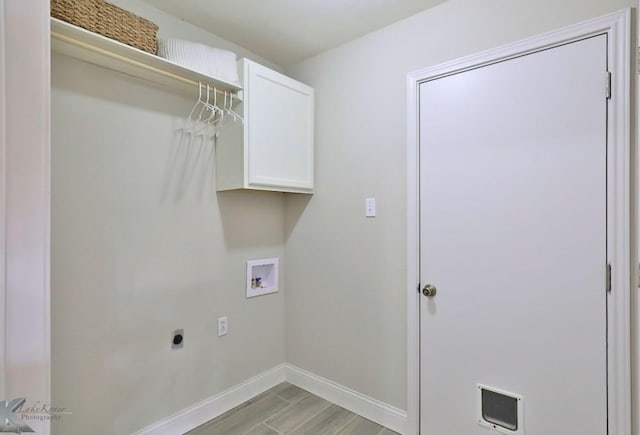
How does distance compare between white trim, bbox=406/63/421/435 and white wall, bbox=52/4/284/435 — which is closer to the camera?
white wall, bbox=52/4/284/435

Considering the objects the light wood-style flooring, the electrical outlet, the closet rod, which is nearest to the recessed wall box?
the electrical outlet

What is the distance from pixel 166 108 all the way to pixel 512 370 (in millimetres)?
2318

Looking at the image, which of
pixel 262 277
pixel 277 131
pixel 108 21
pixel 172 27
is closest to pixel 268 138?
pixel 277 131

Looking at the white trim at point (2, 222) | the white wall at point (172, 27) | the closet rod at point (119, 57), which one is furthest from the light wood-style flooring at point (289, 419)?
the white wall at point (172, 27)

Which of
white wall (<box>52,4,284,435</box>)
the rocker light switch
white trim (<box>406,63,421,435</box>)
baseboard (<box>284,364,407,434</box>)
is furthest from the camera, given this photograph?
the rocker light switch

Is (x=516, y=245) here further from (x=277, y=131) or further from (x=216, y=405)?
(x=216, y=405)

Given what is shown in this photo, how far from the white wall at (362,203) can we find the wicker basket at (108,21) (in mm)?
1162

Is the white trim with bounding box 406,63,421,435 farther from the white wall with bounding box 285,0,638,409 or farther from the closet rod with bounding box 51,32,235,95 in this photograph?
the closet rod with bounding box 51,32,235,95

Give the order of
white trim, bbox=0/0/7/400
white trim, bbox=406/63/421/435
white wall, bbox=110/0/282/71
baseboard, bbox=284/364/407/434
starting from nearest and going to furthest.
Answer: white trim, bbox=0/0/7/400 < white wall, bbox=110/0/282/71 < white trim, bbox=406/63/421/435 < baseboard, bbox=284/364/407/434

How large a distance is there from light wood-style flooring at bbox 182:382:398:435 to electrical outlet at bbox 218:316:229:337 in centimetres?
52

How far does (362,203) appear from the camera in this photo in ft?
7.24

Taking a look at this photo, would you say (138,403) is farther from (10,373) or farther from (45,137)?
(45,137)

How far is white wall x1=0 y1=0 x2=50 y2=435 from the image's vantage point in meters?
0.68

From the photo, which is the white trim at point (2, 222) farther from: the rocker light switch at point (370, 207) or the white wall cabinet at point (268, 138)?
the rocker light switch at point (370, 207)
